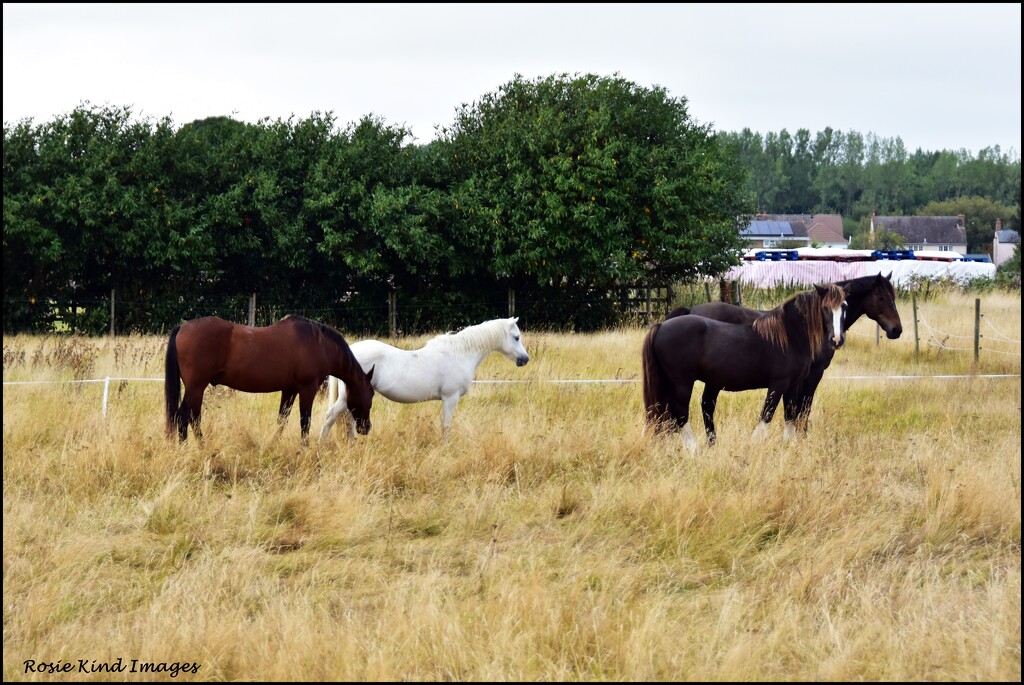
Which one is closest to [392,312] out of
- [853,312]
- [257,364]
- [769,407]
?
[853,312]

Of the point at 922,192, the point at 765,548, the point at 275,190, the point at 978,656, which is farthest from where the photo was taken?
the point at 922,192

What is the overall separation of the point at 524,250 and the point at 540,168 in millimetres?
1975

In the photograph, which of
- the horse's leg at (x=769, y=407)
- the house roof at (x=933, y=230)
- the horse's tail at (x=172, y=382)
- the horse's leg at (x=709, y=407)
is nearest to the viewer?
the horse's tail at (x=172, y=382)

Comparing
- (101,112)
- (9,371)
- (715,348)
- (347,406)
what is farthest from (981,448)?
(101,112)

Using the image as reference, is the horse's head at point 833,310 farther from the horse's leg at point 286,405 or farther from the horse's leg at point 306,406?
the horse's leg at point 286,405

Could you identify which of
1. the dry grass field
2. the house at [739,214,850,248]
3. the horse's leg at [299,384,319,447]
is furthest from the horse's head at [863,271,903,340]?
the house at [739,214,850,248]

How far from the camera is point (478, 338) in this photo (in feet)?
29.7

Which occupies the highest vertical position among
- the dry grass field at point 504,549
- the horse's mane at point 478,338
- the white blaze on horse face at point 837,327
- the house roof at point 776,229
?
the house roof at point 776,229

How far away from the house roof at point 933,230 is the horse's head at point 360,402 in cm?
8761

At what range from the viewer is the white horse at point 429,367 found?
876cm

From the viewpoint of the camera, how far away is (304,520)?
6.43m

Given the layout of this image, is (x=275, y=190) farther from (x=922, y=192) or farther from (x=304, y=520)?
(x=922, y=192)

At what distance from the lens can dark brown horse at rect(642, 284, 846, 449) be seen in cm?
854

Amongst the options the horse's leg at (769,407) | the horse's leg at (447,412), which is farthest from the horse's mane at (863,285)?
the horse's leg at (447,412)
